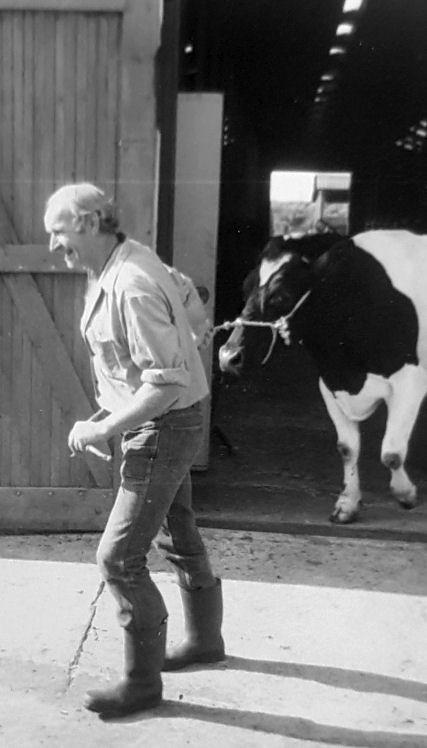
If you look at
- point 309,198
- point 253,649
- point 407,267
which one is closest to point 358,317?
point 407,267

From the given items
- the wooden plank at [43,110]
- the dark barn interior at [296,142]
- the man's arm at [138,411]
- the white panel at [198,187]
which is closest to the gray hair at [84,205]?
the man's arm at [138,411]

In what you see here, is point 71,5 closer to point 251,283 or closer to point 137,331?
point 251,283

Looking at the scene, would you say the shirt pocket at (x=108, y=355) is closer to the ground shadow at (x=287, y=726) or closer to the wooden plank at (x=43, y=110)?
the ground shadow at (x=287, y=726)

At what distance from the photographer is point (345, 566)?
5.16m

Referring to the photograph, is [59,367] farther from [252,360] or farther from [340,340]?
[340,340]

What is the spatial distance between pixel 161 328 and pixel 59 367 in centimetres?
232

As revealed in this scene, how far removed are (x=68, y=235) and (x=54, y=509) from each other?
8.31ft

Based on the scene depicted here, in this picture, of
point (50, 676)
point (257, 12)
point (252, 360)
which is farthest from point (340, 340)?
point (257, 12)

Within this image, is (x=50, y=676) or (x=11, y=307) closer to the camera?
(x=50, y=676)

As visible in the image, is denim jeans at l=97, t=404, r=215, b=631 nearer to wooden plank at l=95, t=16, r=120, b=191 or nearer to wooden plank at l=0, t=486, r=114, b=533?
wooden plank at l=0, t=486, r=114, b=533

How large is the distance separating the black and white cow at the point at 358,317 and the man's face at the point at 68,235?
2.43m

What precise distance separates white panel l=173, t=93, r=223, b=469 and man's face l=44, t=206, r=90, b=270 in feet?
9.87

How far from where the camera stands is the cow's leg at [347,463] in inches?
228

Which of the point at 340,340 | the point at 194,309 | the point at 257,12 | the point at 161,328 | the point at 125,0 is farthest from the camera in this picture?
the point at 257,12
